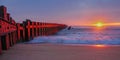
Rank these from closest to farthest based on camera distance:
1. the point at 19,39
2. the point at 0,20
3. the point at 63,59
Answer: the point at 63,59 → the point at 0,20 → the point at 19,39

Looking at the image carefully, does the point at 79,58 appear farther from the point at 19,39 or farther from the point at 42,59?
the point at 19,39

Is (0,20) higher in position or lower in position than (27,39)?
higher

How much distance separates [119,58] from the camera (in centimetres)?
562

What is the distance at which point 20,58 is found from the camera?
5578mm

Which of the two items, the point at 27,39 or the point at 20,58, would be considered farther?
the point at 27,39

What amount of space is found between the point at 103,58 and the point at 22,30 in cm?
635

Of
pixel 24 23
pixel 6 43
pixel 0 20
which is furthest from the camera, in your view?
pixel 24 23

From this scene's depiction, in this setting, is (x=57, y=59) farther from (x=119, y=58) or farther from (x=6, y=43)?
(x=6, y=43)

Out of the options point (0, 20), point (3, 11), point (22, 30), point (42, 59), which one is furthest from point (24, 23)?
point (42, 59)

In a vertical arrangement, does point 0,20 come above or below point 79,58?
above

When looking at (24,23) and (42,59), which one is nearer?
(42,59)

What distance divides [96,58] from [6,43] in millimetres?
2824

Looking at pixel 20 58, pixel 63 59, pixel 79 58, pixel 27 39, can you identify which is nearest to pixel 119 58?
pixel 79 58

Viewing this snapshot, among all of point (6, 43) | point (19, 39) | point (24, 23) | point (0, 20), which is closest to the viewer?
point (0, 20)
